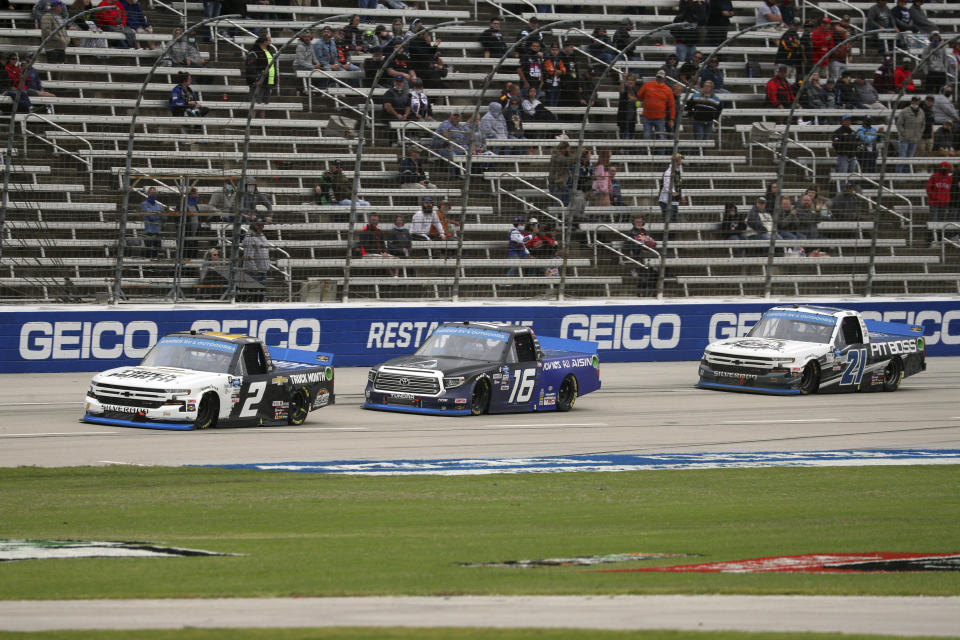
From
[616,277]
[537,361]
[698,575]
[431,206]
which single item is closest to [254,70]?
[431,206]

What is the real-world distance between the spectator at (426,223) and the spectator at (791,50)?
10.9 m

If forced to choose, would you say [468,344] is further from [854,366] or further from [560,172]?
[854,366]

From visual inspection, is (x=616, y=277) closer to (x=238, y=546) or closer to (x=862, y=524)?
(x=862, y=524)

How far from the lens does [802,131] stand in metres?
31.0

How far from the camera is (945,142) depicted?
3077 centimetres

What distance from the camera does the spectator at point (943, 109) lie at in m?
31.4

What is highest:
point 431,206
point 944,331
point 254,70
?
point 254,70

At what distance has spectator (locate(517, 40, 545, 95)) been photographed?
29.3 metres

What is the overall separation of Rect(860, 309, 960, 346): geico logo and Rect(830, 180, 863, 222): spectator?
2132 millimetres

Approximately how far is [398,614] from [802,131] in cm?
2505

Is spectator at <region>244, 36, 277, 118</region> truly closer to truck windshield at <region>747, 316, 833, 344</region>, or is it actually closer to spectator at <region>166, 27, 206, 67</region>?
spectator at <region>166, 27, 206, 67</region>

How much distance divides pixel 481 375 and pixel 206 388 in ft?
14.0

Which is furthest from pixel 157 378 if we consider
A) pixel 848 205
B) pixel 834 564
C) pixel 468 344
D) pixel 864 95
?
pixel 864 95

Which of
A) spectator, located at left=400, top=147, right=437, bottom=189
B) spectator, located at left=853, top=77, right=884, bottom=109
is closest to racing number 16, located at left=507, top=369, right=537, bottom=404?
spectator, located at left=400, top=147, right=437, bottom=189
